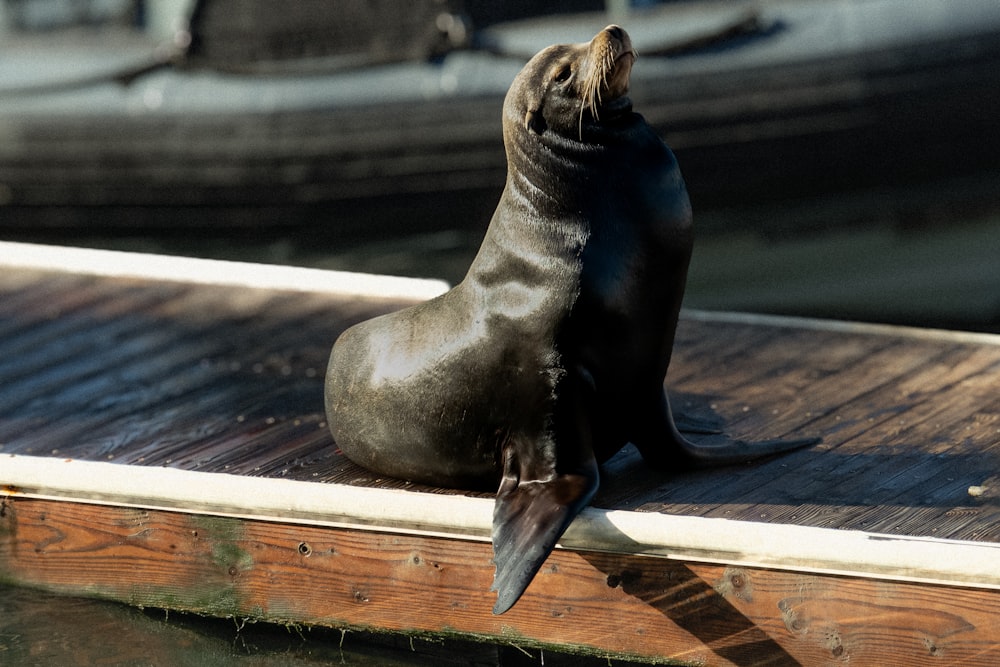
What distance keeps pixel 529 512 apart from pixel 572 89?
1.05 meters

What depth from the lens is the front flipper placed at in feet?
11.4

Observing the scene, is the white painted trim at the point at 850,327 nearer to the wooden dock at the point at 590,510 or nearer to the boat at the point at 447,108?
the wooden dock at the point at 590,510

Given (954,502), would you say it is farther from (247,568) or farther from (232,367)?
(232,367)

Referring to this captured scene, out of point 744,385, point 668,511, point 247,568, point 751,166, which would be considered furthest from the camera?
point 751,166

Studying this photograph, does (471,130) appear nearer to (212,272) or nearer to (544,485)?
(212,272)

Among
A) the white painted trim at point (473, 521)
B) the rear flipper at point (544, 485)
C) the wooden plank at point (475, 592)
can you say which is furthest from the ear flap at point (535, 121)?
the wooden plank at point (475, 592)

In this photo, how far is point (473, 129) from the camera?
6957 mm

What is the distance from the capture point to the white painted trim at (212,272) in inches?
240

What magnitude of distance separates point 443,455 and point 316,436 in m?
0.73

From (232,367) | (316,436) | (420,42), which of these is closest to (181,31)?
(420,42)

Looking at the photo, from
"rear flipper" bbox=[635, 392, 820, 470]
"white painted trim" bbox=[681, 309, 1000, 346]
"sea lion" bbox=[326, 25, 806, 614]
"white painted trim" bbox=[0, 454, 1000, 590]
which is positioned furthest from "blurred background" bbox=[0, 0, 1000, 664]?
"sea lion" bbox=[326, 25, 806, 614]

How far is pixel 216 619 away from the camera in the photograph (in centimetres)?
449

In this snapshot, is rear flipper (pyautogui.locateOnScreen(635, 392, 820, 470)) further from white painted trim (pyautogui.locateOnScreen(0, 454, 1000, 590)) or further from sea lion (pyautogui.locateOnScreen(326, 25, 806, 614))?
white painted trim (pyautogui.locateOnScreen(0, 454, 1000, 590))

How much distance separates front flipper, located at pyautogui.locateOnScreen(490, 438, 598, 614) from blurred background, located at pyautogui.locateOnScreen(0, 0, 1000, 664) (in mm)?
3345
